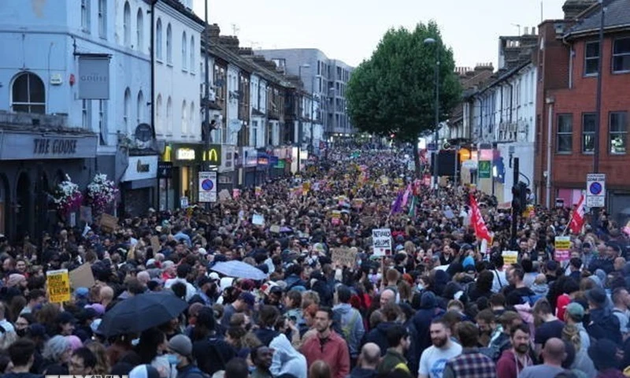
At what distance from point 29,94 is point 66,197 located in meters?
3.89

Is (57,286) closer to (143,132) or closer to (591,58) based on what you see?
(143,132)

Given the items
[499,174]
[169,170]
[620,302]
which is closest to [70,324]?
[620,302]

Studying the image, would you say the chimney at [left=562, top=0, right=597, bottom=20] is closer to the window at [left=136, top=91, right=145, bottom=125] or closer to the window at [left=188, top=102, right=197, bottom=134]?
the window at [left=188, top=102, right=197, bottom=134]

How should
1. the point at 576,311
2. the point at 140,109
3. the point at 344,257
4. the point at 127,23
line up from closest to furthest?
1. the point at 576,311
2. the point at 344,257
3. the point at 127,23
4. the point at 140,109

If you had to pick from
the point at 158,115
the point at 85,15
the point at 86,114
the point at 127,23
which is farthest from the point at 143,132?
the point at 85,15

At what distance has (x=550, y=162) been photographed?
40.2 meters

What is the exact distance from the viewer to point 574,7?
40906 millimetres

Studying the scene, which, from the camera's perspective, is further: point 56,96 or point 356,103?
point 356,103

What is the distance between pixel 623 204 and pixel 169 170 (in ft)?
56.7

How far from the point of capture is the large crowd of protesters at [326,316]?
8453 mm

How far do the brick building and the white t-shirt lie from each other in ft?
90.3

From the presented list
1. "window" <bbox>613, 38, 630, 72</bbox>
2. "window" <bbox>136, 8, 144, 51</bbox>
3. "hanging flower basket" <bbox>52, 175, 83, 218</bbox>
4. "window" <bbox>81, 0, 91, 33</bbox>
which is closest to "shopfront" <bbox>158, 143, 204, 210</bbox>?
"window" <bbox>136, 8, 144, 51</bbox>

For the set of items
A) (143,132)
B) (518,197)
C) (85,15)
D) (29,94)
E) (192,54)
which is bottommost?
(518,197)

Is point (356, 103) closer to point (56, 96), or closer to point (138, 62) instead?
point (138, 62)
